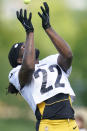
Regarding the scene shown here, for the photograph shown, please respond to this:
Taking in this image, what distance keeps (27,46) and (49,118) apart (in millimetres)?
977

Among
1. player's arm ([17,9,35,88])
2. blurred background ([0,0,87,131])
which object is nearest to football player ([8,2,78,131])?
player's arm ([17,9,35,88])

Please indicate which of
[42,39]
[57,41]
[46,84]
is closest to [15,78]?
[46,84]

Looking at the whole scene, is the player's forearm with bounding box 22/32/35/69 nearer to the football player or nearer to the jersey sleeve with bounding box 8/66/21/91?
the football player

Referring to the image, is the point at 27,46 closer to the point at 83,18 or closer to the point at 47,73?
the point at 47,73

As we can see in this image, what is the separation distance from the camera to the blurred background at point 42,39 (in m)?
26.2

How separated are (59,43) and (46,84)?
56 centimetres

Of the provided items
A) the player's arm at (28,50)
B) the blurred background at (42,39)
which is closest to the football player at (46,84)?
the player's arm at (28,50)

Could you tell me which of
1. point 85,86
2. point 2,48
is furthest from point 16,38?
point 85,86

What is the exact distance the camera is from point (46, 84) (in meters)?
6.23

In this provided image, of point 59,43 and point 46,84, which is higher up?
point 59,43

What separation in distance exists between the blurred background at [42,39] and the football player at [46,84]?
18095 millimetres

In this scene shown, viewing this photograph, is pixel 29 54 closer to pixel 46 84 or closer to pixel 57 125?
pixel 46 84

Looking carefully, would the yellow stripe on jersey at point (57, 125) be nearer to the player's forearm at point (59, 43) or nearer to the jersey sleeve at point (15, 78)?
the jersey sleeve at point (15, 78)

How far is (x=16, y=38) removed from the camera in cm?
2788
